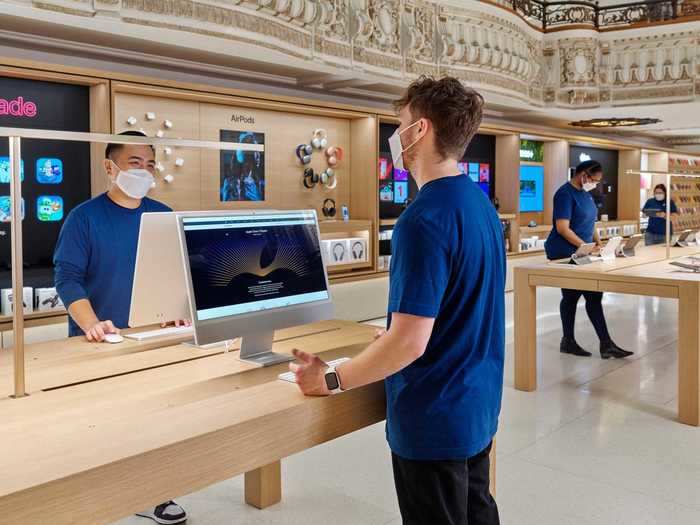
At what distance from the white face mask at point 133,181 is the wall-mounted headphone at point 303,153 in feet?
16.5

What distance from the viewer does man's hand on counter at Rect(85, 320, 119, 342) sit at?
2734mm

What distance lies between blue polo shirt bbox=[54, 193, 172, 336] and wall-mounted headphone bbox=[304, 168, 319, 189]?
5.04 metres

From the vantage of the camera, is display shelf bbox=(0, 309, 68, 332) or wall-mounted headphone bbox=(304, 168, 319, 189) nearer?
display shelf bbox=(0, 309, 68, 332)

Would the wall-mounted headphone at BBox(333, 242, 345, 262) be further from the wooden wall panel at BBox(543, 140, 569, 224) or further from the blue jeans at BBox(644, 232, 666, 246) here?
the wooden wall panel at BBox(543, 140, 569, 224)

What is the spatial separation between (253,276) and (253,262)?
0.05 meters

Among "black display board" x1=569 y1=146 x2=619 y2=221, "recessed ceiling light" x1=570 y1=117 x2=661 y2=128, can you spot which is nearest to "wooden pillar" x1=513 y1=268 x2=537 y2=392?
"recessed ceiling light" x1=570 y1=117 x2=661 y2=128

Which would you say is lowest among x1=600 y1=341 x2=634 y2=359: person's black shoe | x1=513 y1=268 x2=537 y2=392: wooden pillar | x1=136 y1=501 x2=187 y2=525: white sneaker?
x1=136 y1=501 x2=187 y2=525: white sneaker

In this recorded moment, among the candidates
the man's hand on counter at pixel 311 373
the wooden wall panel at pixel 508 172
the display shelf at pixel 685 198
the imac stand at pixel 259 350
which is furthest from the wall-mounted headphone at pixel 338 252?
the display shelf at pixel 685 198

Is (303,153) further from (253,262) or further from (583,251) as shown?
(253,262)

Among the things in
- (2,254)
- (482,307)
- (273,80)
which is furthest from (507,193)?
(482,307)

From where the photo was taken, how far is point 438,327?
184cm

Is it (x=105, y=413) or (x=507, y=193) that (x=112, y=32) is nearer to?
(x=105, y=413)

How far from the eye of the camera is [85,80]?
5.68 meters

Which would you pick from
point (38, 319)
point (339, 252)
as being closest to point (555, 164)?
point (339, 252)
